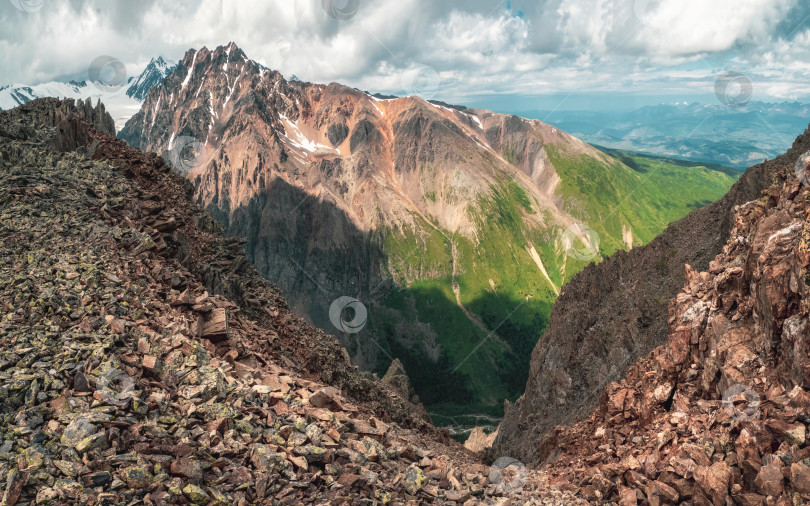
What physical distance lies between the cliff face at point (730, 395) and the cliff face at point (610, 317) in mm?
28921

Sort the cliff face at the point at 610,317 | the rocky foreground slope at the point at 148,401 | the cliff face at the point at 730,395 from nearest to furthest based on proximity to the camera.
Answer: the rocky foreground slope at the point at 148,401 < the cliff face at the point at 730,395 < the cliff face at the point at 610,317

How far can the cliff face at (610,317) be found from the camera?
2282 inches

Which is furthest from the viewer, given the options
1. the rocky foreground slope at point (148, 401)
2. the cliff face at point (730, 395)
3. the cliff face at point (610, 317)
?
the cliff face at point (610, 317)

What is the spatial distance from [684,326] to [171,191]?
139 ft

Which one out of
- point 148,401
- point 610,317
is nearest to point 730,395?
point 148,401

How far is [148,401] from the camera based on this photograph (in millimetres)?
13758

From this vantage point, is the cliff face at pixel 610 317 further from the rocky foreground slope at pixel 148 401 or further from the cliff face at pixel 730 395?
the rocky foreground slope at pixel 148 401

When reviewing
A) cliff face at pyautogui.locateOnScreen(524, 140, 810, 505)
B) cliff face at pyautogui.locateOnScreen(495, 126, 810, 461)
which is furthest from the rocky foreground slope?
cliff face at pyautogui.locateOnScreen(495, 126, 810, 461)

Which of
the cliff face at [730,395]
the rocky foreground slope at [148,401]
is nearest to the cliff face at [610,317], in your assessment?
the cliff face at [730,395]

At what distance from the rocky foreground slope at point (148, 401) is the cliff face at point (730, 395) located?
4143 millimetres

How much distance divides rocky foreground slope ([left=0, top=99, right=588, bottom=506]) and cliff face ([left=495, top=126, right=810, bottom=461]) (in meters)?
42.2

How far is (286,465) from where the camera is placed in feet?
42.4

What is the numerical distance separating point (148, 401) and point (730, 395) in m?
20.4

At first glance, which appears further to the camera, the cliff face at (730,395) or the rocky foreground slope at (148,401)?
the cliff face at (730,395)
